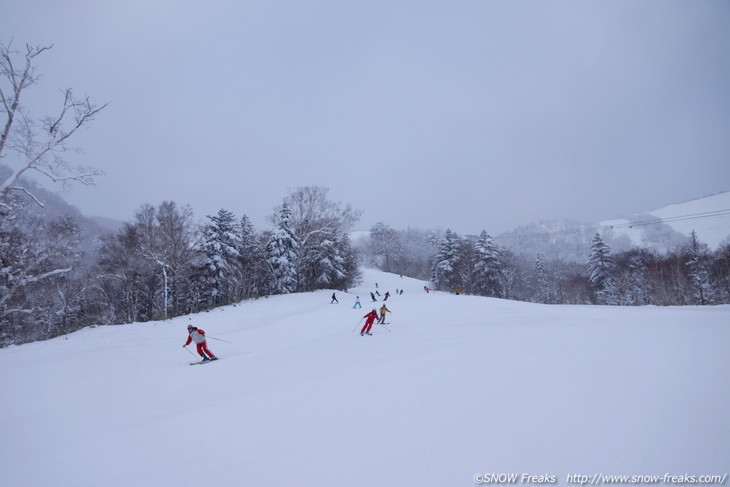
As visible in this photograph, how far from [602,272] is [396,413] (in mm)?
47846

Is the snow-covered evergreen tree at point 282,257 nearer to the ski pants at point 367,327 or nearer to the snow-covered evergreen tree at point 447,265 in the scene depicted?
the ski pants at point 367,327

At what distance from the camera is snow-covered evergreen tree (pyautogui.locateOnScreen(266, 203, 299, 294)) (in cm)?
3067

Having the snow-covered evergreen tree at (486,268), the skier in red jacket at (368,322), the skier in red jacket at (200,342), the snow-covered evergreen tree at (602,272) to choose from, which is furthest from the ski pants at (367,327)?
the snow-covered evergreen tree at (602,272)

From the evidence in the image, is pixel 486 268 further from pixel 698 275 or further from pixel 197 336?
pixel 197 336

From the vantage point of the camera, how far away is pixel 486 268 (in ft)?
143

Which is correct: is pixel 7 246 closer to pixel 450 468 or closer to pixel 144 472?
pixel 144 472

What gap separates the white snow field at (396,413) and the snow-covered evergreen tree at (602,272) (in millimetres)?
36464

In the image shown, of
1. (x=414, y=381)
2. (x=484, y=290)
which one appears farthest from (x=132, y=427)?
(x=484, y=290)

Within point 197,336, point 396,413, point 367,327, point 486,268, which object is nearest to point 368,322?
point 367,327

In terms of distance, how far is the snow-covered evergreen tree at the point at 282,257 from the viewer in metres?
30.7

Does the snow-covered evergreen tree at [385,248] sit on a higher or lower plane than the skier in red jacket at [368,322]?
higher

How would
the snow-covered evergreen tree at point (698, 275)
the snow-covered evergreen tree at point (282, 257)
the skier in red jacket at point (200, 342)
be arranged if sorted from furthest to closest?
the snow-covered evergreen tree at point (698, 275), the snow-covered evergreen tree at point (282, 257), the skier in red jacket at point (200, 342)

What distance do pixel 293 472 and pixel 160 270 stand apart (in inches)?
1215

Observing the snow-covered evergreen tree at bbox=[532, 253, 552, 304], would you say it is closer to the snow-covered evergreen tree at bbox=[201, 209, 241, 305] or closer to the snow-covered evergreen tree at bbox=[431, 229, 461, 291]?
the snow-covered evergreen tree at bbox=[431, 229, 461, 291]
